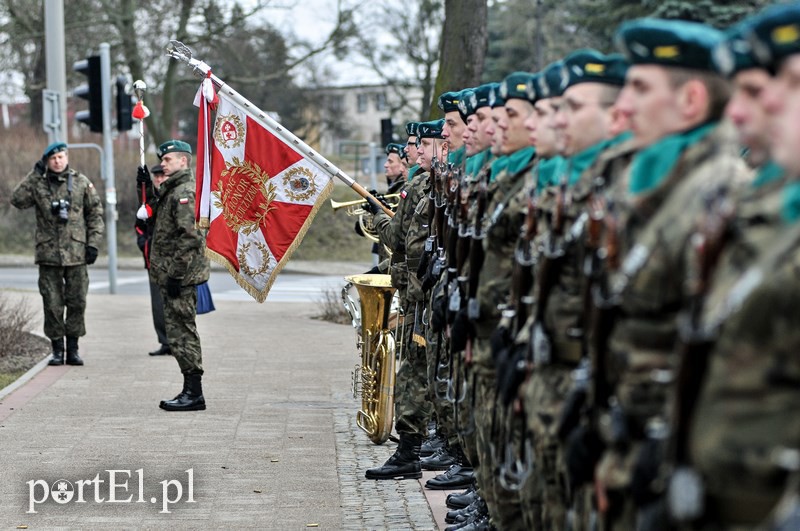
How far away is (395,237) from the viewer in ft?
27.6

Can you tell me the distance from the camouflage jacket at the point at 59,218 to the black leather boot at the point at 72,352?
0.73 meters

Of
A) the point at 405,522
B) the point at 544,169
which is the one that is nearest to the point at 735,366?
the point at 544,169

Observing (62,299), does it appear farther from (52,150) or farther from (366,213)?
(366,213)

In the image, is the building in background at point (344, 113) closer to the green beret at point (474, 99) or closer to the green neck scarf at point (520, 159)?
the green beret at point (474, 99)

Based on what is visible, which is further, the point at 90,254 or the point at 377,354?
the point at 90,254

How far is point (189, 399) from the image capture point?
10367 millimetres

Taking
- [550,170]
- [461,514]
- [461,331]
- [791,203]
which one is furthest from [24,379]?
[791,203]

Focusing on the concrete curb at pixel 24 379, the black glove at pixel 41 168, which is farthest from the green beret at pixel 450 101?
the black glove at pixel 41 168

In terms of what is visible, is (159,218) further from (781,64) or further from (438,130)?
(781,64)

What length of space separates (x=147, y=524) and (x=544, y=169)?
312 centimetres

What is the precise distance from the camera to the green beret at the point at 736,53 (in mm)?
2943

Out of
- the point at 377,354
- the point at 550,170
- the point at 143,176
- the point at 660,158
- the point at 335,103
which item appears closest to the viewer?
the point at 660,158

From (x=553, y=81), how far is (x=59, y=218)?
29.1 feet

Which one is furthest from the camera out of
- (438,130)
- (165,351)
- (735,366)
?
(165,351)
